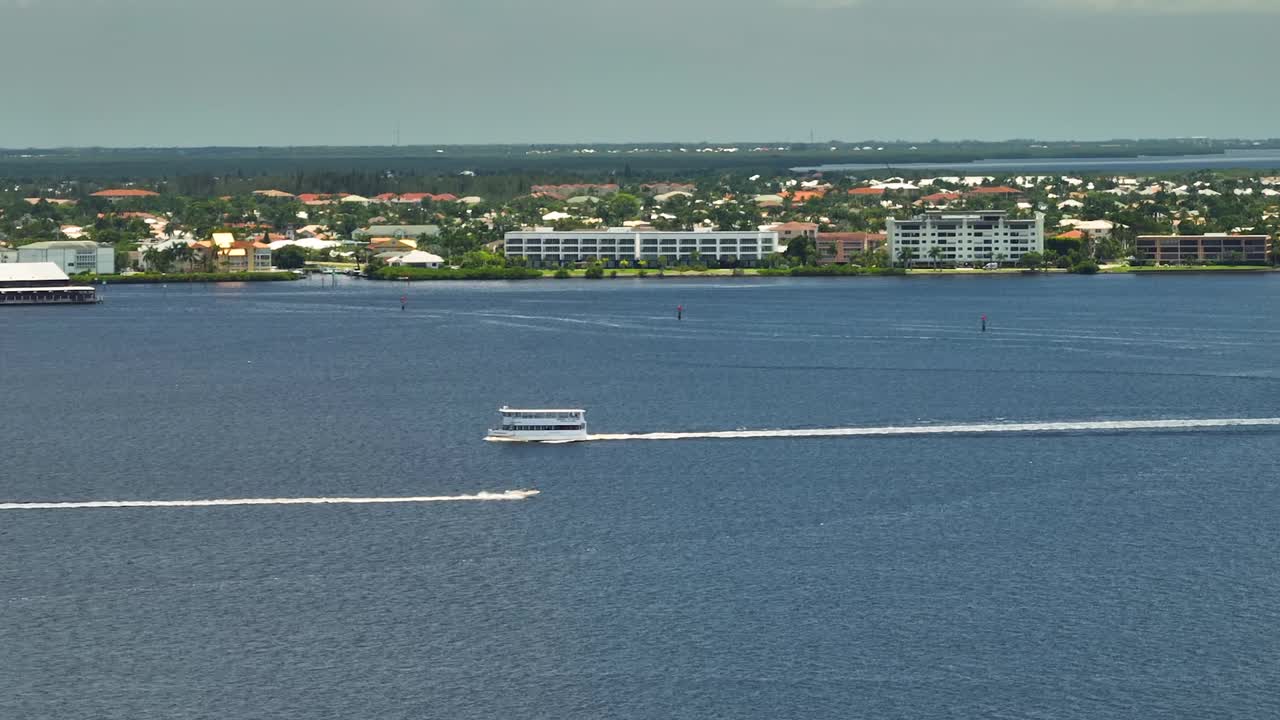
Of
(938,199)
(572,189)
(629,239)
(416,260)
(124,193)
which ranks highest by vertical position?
(572,189)

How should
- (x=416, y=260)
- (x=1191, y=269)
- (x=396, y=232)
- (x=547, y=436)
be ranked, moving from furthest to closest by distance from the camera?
(x=396, y=232) < (x=416, y=260) < (x=1191, y=269) < (x=547, y=436)

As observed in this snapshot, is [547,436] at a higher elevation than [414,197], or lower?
lower

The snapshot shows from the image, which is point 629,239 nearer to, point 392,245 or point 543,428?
point 392,245

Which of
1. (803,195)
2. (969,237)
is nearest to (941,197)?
(803,195)

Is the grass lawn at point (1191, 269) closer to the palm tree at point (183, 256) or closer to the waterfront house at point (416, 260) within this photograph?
the waterfront house at point (416, 260)

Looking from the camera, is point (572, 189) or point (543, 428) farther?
point (572, 189)

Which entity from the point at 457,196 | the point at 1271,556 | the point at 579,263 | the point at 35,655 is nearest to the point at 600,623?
the point at 35,655

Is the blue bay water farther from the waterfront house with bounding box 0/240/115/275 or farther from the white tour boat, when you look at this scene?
the waterfront house with bounding box 0/240/115/275
